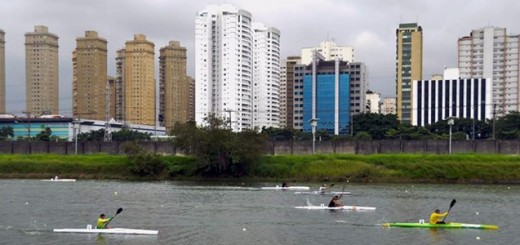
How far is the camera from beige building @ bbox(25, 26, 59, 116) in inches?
6112

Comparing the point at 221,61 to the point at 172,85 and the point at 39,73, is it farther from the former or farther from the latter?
the point at 39,73

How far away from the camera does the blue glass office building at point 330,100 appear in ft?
445

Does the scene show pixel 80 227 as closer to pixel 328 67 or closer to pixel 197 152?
pixel 197 152

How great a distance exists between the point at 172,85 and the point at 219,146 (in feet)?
337

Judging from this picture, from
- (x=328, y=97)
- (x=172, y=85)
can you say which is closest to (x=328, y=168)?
(x=328, y=97)

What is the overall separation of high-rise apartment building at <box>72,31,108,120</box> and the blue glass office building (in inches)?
1990

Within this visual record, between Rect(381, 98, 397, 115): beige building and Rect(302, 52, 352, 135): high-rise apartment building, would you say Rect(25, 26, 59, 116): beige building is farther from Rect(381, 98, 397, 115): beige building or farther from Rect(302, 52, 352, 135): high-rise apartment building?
Rect(381, 98, 397, 115): beige building

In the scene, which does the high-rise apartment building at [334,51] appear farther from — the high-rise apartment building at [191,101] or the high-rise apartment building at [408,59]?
the high-rise apartment building at [191,101]

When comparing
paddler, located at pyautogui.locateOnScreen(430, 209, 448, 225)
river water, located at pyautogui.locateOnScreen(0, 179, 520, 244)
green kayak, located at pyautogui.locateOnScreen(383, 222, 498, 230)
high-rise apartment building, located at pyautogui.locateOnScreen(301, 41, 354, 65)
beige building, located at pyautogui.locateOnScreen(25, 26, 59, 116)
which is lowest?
Result: river water, located at pyautogui.locateOnScreen(0, 179, 520, 244)

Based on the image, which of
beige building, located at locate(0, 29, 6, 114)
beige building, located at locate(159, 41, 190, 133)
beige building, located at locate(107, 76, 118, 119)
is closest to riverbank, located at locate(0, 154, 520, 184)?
beige building, located at locate(107, 76, 118, 119)

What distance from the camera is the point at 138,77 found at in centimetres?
14975

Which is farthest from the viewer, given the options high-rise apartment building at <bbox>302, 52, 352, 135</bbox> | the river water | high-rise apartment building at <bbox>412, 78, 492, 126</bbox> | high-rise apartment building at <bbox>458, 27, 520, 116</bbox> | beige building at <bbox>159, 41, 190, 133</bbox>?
beige building at <bbox>159, 41, 190, 133</bbox>

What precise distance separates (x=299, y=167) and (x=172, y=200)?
834 inches

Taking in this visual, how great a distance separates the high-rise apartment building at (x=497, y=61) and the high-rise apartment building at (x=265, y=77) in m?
44.6
